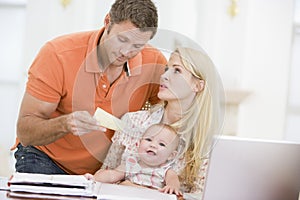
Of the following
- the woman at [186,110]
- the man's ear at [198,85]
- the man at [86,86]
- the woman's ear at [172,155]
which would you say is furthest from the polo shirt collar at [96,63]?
the woman's ear at [172,155]

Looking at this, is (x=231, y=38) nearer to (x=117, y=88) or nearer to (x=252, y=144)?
(x=117, y=88)

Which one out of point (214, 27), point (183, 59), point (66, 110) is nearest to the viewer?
point (183, 59)

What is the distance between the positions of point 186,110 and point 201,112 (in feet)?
0.17

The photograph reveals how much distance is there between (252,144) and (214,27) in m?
2.33

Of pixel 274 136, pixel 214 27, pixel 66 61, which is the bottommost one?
pixel 274 136

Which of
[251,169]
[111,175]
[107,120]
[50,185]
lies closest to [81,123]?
[107,120]

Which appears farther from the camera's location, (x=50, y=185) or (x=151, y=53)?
(x=151, y=53)

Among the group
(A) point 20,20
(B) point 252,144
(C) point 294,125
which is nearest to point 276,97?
(C) point 294,125

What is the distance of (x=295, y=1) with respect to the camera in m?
3.78

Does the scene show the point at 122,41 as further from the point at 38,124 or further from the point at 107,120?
the point at 38,124

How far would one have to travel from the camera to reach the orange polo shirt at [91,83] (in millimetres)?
1908

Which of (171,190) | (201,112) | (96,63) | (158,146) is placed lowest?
(171,190)

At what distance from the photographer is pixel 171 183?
1.78 meters

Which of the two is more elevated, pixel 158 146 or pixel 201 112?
pixel 201 112
